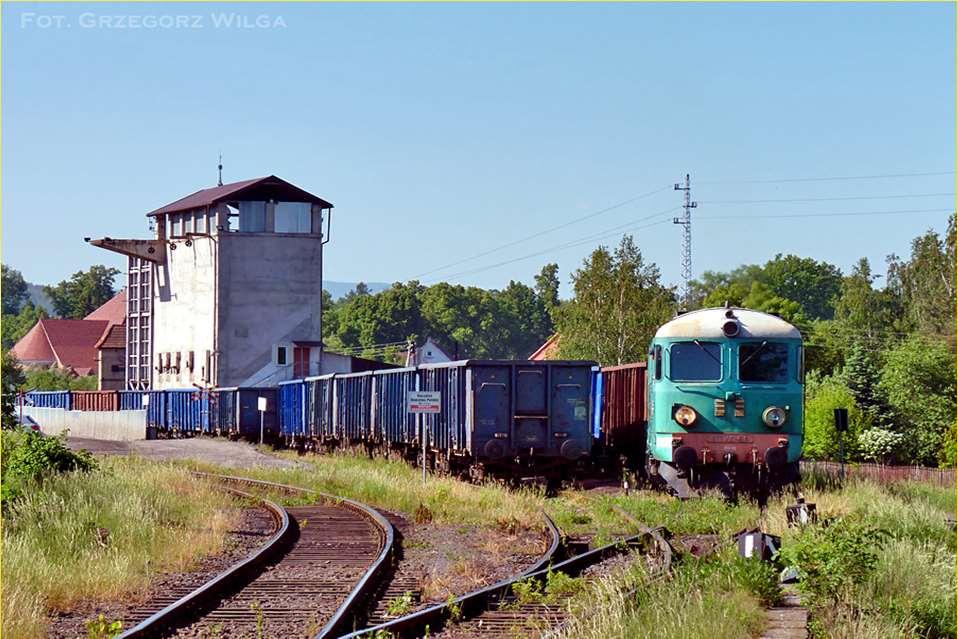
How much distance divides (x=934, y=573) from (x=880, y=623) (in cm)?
253

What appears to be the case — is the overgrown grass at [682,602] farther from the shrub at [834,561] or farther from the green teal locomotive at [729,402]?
the green teal locomotive at [729,402]

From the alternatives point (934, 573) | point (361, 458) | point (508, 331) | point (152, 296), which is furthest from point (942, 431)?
point (508, 331)

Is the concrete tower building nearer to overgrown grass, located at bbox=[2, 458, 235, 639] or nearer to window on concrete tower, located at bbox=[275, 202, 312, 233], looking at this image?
window on concrete tower, located at bbox=[275, 202, 312, 233]

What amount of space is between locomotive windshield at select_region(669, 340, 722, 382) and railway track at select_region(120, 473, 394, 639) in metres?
5.10

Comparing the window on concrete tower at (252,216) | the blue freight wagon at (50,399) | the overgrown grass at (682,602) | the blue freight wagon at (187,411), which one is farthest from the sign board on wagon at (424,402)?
the blue freight wagon at (50,399)

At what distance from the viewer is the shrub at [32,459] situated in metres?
18.9

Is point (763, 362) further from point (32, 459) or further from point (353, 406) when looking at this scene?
point (353, 406)

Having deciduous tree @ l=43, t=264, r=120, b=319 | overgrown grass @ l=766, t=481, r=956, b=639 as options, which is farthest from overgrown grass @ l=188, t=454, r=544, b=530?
deciduous tree @ l=43, t=264, r=120, b=319

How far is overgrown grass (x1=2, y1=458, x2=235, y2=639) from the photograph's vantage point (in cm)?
1244

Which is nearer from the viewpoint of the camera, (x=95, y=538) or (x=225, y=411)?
(x=95, y=538)

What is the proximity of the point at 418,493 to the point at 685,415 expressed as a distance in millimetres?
5005

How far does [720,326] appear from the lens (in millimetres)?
20922

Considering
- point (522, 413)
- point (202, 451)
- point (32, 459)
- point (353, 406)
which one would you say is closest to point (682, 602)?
point (32, 459)

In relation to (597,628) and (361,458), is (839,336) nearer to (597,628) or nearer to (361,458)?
(361,458)
